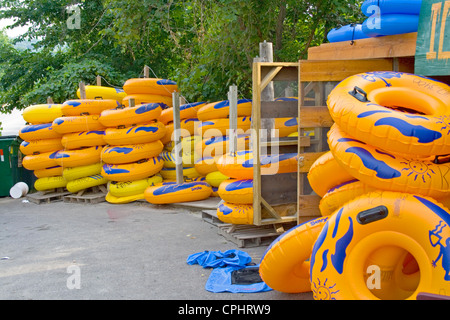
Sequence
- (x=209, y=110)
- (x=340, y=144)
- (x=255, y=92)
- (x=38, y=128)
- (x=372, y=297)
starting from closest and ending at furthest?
(x=372, y=297), (x=340, y=144), (x=255, y=92), (x=209, y=110), (x=38, y=128)

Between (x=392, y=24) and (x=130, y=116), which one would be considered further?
(x=130, y=116)

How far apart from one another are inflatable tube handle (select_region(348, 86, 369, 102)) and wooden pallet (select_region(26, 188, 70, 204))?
841cm

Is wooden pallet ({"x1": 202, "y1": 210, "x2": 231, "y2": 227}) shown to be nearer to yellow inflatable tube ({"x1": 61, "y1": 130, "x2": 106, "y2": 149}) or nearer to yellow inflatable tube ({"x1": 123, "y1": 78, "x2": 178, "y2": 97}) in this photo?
yellow inflatable tube ({"x1": 61, "y1": 130, "x2": 106, "y2": 149})

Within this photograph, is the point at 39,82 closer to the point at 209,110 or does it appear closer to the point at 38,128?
the point at 38,128

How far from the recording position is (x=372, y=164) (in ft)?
11.8

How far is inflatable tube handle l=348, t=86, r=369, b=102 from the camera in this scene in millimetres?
3836

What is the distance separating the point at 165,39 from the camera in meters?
15.0

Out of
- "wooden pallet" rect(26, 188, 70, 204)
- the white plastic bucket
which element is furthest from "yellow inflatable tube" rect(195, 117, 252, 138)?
the white plastic bucket

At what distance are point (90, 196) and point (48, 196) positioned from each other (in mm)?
1084

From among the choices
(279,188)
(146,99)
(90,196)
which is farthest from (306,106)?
(90,196)

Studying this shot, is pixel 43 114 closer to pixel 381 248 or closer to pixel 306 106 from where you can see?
pixel 306 106

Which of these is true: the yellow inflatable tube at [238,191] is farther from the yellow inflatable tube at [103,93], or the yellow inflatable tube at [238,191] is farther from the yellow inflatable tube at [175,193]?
the yellow inflatable tube at [103,93]
